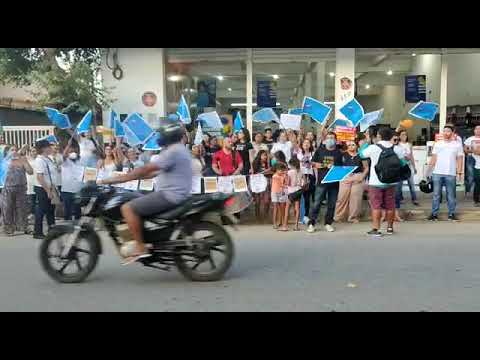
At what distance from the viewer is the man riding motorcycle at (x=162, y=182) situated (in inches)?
207

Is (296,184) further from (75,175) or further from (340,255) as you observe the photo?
(75,175)

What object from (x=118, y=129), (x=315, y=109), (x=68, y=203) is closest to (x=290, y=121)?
(x=315, y=109)

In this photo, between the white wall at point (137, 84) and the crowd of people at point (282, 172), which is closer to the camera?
the crowd of people at point (282, 172)

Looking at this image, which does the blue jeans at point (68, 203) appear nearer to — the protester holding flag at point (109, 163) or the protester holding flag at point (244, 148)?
the protester holding flag at point (109, 163)

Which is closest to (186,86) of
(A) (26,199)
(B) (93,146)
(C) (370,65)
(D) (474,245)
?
(B) (93,146)

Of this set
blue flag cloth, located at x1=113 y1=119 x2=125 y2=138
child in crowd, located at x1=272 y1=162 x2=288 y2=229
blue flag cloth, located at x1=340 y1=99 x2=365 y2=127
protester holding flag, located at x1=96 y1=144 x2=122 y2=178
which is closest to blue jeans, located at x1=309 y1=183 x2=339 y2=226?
child in crowd, located at x1=272 y1=162 x2=288 y2=229

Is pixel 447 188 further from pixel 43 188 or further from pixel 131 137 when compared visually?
pixel 43 188

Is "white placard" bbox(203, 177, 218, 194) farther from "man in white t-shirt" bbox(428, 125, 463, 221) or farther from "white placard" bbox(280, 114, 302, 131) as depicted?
"man in white t-shirt" bbox(428, 125, 463, 221)

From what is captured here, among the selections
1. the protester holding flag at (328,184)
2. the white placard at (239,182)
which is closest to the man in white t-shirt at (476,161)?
the protester holding flag at (328,184)

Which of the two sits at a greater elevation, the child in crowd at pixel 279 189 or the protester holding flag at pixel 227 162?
the protester holding flag at pixel 227 162

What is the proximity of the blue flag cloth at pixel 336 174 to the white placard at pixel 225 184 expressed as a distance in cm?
179

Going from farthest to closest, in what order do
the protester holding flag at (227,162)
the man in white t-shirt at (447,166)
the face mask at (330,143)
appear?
the protester holding flag at (227,162) < the man in white t-shirt at (447,166) < the face mask at (330,143)

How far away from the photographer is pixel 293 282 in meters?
5.51

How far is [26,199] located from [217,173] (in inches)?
138
